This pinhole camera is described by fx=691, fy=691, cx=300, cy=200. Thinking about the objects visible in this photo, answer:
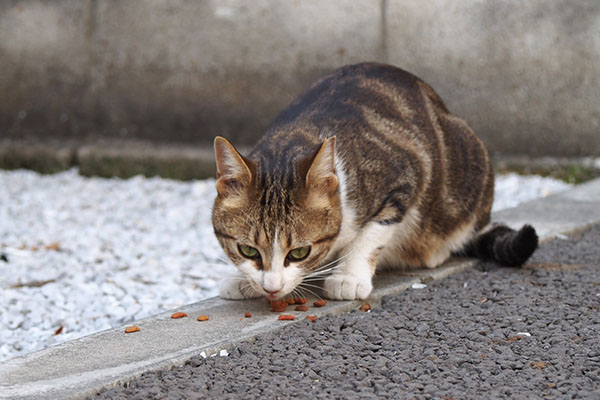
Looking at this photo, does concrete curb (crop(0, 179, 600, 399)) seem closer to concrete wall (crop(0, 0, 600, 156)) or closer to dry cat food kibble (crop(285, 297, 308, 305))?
dry cat food kibble (crop(285, 297, 308, 305))

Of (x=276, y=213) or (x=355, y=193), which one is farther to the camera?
(x=355, y=193)

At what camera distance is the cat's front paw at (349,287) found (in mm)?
2594

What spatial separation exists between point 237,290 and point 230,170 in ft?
1.72

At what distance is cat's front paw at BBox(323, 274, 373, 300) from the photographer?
2.59 m

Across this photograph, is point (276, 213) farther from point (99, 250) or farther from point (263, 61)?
point (263, 61)

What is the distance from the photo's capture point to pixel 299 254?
2.41 metres

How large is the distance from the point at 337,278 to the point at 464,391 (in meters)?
0.84

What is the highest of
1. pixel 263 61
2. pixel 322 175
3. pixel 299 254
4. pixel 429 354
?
pixel 263 61

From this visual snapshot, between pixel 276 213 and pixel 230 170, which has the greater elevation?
pixel 230 170

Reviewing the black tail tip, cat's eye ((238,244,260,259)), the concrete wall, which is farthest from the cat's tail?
the concrete wall

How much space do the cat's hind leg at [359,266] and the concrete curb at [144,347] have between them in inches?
1.7

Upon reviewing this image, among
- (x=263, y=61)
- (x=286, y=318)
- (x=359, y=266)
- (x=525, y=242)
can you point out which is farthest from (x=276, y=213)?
(x=263, y=61)

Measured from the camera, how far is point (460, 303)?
2.63m

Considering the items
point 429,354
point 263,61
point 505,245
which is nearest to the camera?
point 429,354
